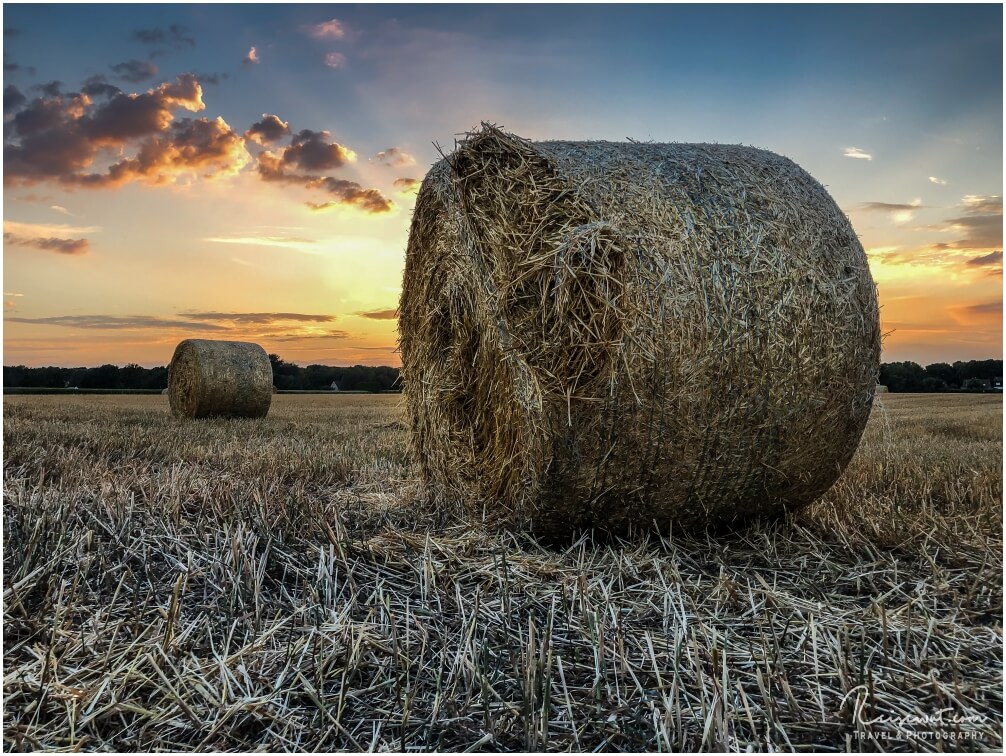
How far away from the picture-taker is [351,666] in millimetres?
2545

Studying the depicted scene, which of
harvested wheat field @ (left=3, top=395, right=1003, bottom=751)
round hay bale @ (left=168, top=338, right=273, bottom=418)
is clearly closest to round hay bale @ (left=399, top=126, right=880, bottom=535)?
harvested wheat field @ (left=3, top=395, right=1003, bottom=751)

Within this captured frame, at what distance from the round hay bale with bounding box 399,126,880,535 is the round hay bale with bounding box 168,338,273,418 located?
884 cm

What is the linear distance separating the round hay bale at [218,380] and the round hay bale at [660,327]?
884 cm

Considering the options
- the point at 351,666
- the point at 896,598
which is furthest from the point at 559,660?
the point at 896,598

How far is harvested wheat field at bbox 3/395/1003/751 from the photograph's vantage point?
89.1 inches

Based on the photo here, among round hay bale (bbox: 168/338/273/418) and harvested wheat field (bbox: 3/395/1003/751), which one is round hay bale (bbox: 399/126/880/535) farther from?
round hay bale (bbox: 168/338/273/418)

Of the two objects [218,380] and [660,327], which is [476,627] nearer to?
[660,327]

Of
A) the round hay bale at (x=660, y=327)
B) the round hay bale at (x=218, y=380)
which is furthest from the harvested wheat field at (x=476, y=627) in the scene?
the round hay bale at (x=218, y=380)

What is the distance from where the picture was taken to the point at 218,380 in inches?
476

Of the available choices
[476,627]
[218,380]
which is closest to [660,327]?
[476,627]

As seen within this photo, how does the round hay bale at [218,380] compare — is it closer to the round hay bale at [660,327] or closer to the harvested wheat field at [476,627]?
the harvested wheat field at [476,627]

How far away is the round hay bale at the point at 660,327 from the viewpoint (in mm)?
3580

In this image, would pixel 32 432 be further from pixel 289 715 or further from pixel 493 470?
pixel 289 715

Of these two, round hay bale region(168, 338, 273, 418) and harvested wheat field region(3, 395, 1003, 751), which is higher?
round hay bale region(168, 338, 273, 418)
